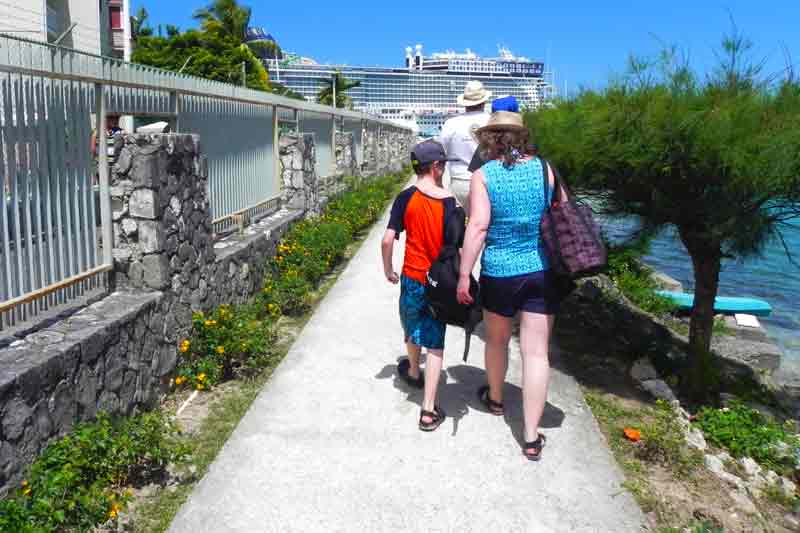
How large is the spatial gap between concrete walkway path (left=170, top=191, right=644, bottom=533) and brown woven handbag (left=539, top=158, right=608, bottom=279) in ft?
3.47

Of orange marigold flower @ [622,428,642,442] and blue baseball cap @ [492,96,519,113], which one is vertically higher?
blue baseball cap @ [492,96,519,113]

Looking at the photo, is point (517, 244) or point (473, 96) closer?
Answer: point (517, 244)

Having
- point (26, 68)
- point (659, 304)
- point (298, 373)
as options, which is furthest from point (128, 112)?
point (659, 304)

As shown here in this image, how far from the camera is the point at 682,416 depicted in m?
4.97

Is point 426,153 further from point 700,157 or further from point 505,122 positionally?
point 700,157

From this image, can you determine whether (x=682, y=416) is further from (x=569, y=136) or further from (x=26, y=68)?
(x=26, y=68)

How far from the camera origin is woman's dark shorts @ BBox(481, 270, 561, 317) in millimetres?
3869

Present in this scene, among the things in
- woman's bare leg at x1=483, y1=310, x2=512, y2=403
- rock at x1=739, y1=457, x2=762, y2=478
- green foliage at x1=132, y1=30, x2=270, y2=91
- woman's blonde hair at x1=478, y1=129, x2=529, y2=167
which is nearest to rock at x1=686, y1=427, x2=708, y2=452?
rock at x1=739, y1=457, x2=762, y2=478

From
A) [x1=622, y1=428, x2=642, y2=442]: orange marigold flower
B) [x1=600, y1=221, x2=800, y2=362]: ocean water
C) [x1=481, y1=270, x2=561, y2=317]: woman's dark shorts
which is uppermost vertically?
[x1=481, y1=270, x2=561, y2=317]: woman's dark shorts

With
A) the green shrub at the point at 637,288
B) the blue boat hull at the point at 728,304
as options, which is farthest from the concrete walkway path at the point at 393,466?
the blue boat hull at the point at 728,304

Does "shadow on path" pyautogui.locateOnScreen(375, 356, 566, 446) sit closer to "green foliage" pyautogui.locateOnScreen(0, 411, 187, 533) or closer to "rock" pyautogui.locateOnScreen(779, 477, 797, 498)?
"rock" pyautogui.locateOnScreen(779, 477, 797, 498)

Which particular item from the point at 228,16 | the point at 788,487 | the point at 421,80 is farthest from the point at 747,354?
the point at 421,80

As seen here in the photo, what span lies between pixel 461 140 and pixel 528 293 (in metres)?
2.49

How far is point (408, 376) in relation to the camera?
4.97 m
